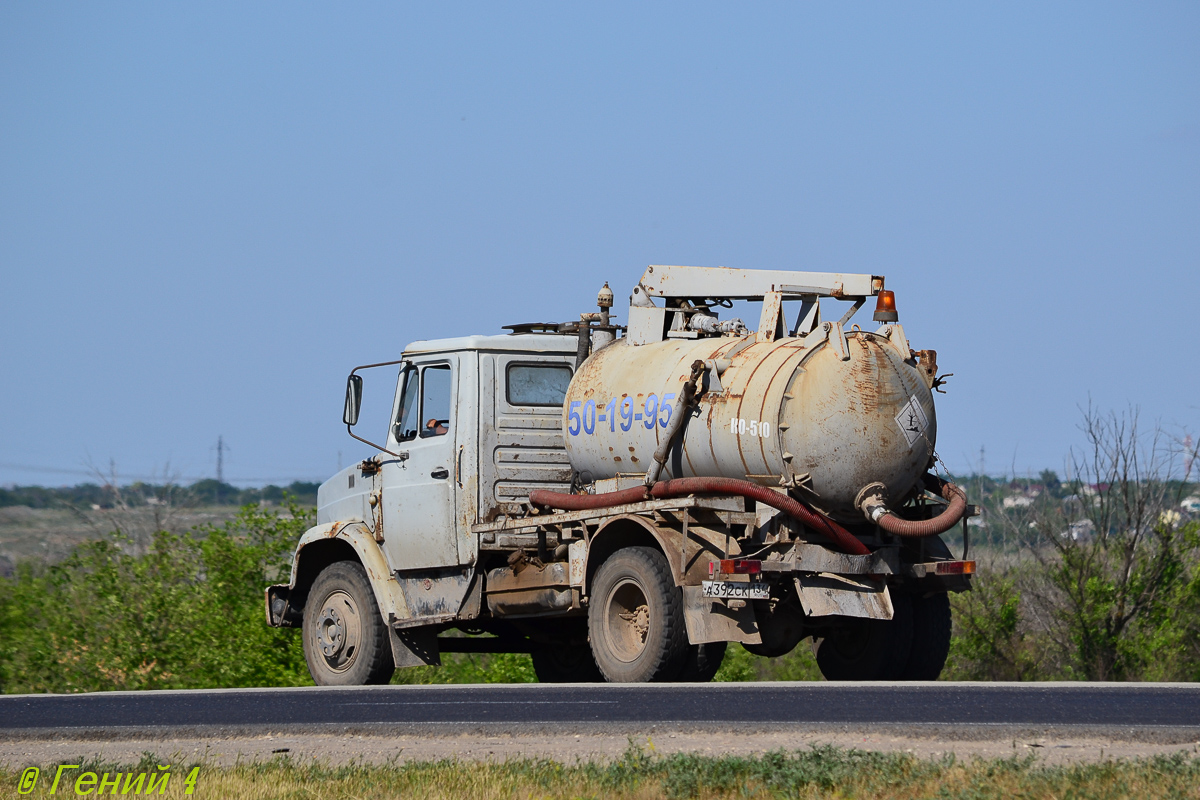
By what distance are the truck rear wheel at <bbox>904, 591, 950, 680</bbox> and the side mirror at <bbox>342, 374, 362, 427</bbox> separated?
540 centimetres

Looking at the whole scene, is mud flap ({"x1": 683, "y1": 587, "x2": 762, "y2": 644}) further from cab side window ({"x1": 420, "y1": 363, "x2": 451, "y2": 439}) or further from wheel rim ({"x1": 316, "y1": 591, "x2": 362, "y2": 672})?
wheel rim ({"x1": 316, "y1": 591, "x2": 362, "y2": 672})

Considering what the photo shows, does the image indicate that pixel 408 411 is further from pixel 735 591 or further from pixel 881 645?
pixel 881 645

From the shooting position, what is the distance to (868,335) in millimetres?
11695

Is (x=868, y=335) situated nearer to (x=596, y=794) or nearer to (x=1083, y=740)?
(x=1083, y=740)

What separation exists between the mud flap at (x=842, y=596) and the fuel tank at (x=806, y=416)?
0.53 metres

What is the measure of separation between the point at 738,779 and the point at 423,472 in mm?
7452

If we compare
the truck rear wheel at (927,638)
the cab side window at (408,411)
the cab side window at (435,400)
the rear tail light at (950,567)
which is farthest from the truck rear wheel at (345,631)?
the rear tail light at (950,567)

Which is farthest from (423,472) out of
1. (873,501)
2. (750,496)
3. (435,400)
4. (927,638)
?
(927,638)

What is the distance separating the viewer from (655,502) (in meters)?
11.9

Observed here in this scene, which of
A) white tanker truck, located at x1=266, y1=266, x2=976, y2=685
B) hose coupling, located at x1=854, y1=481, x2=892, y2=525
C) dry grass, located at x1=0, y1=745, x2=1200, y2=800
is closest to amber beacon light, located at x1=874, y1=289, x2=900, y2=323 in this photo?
white tanker truck, located at x1=266, y1=266, x2=976, y2=685

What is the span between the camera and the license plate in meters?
11.2

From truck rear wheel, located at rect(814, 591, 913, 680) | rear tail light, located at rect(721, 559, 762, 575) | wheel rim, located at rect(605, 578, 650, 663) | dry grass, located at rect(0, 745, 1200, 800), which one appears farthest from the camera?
truck rear wheel, located at rect(814, 591, 913, 680)

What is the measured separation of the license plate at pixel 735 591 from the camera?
36.8 feet

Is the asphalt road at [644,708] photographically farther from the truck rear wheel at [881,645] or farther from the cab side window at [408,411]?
the cab side window at [408,411]
